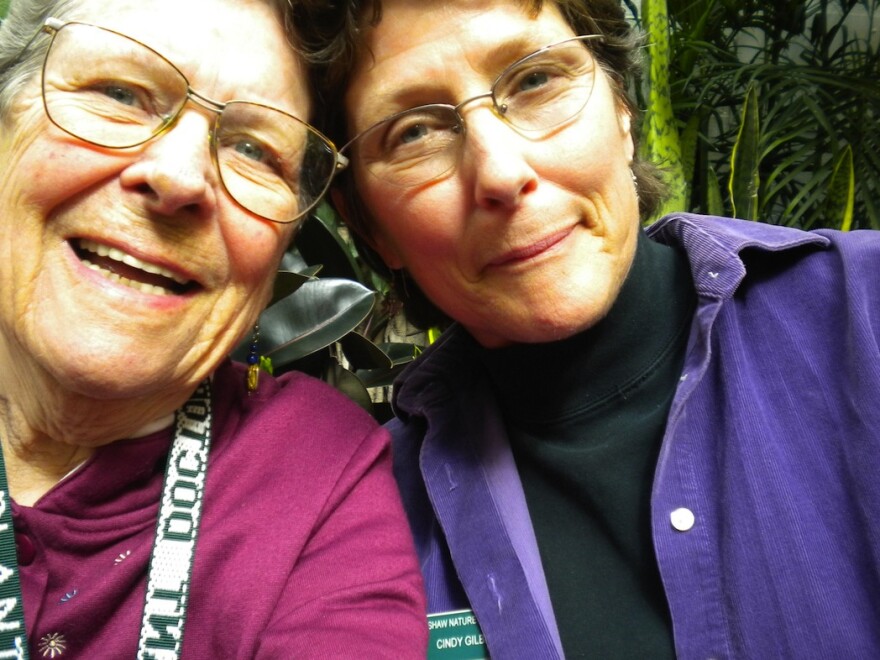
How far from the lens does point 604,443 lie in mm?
984

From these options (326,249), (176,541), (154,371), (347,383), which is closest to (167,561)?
(176,541)

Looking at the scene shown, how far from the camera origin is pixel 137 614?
0.77m

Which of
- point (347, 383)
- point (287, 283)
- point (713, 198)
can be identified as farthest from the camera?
point (713, 198)

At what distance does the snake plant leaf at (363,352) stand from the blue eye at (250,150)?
2.42ft

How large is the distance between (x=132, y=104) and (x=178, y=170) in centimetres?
10

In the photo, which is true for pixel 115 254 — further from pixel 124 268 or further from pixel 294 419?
pixel 294 419

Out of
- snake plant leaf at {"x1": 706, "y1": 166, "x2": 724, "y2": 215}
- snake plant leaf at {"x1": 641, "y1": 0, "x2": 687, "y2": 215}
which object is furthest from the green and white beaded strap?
snake plant leaf at {"x1": 706, "y1": 166, "x2": 724, "y2": 215}

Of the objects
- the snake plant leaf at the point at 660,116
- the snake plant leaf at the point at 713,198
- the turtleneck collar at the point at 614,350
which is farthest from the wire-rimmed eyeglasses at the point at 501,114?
the snake plant leaf at the point at 713,198

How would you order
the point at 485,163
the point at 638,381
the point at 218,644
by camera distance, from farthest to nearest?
the point at 638,381 → the point at 485,163 → the point at 218,644

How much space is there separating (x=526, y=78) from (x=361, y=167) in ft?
0.88

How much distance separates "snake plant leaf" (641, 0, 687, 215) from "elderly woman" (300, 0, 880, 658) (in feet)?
2.86

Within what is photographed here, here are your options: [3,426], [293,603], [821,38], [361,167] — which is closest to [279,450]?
[293,603]

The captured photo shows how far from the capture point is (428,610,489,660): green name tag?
0.91m

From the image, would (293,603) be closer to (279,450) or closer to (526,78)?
(279,450)
